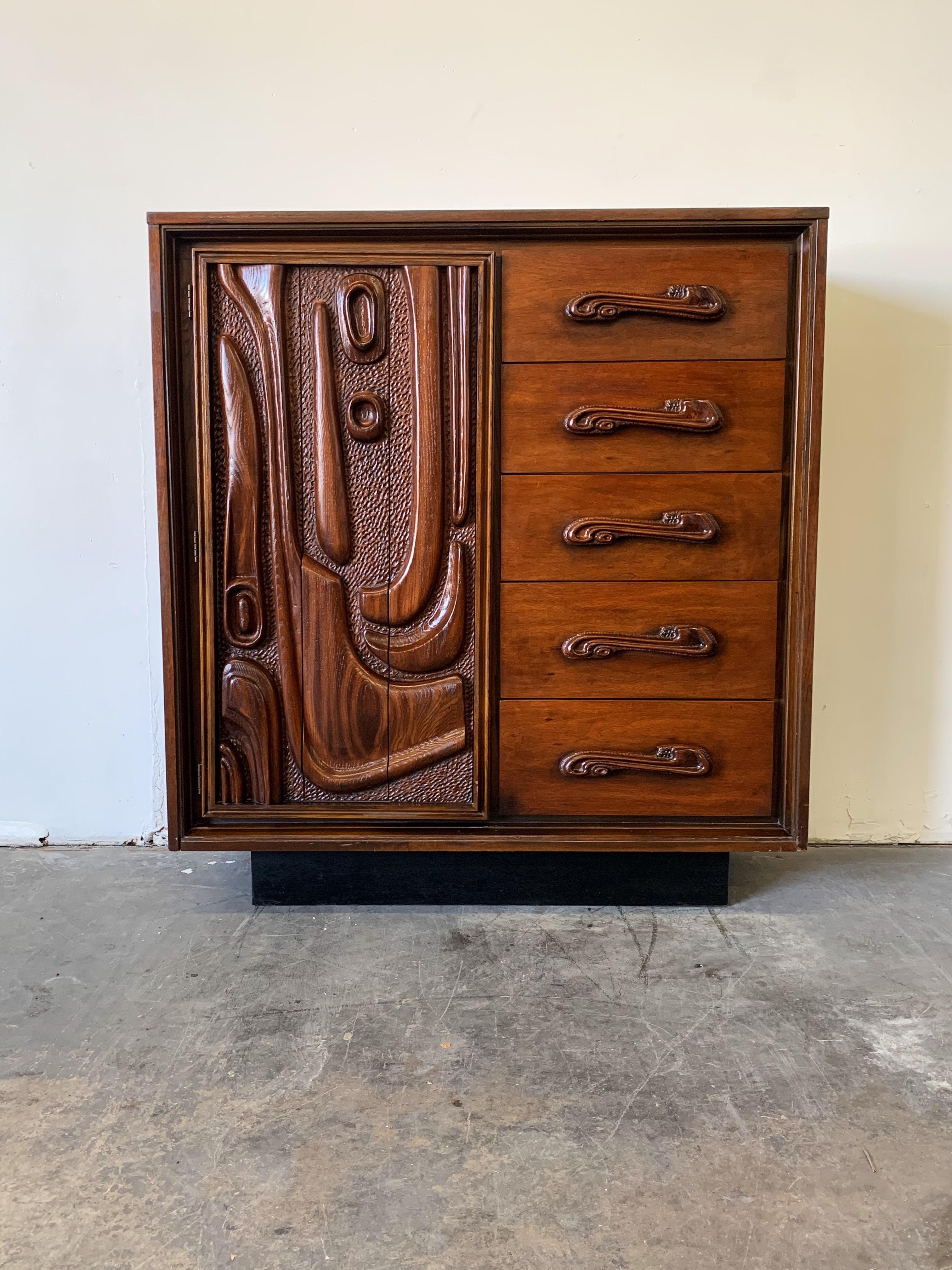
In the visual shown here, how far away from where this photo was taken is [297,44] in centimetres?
200

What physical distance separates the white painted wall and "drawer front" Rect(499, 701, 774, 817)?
1.97 ft

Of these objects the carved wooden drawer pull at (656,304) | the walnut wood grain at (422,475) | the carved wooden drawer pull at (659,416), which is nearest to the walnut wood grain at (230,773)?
the walnut wood grain at (422,475)

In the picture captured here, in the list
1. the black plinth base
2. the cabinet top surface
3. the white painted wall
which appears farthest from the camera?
the white painted wall

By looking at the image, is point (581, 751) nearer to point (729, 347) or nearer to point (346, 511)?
point (346, 511)

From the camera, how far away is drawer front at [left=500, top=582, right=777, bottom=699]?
5.42 feet

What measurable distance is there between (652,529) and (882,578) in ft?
2.74

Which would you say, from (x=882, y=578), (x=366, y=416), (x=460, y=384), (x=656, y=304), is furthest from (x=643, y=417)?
(x=882, y=578)

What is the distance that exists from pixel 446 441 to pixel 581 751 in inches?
25.7

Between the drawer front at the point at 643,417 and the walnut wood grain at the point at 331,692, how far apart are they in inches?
16.7

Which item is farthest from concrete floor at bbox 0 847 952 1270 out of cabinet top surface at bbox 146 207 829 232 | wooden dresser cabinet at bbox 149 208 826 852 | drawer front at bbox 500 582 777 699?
cabinet top surface at bbox 146 207 829 232

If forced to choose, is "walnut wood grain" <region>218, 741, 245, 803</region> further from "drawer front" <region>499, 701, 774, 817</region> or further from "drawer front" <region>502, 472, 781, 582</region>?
"drawer front" <region>502, 472, 781, 582</region>

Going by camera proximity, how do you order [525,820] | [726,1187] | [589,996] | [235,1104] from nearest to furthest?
1. [726,1187]
2. [235,1104]
3. [589,996]
4. [525,820]

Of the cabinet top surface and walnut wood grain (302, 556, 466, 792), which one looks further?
walnut wood grain (302, 556, 466, 792)

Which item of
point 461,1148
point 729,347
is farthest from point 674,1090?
point 729,347
